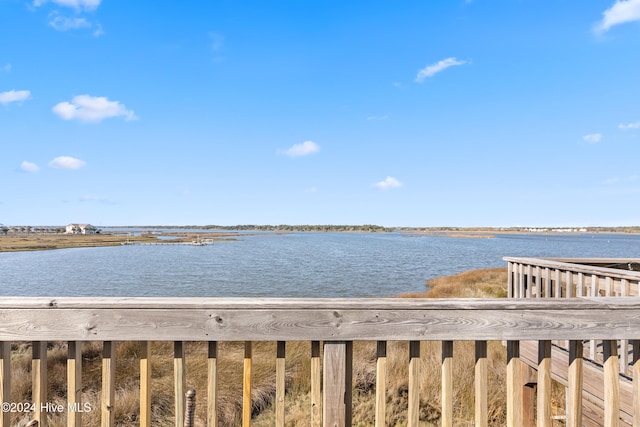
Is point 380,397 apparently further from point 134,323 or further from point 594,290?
point 594,290

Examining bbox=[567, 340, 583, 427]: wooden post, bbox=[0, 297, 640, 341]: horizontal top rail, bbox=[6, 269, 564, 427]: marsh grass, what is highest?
bbox=[0, 297, 640, 341]: horizontal top rail

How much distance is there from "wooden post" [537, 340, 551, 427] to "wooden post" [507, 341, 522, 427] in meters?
0.09

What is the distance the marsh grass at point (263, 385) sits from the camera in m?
4.40

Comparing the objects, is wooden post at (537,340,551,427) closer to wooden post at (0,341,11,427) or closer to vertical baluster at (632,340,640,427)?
vertical baluster at (632,340,640,427)

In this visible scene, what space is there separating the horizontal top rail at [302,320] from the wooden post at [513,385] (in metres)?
Answer: 0.10

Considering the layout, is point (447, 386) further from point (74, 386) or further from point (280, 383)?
point (74, 386)

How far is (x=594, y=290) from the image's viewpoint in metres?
4.19

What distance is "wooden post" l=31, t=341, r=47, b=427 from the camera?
5.24 feet

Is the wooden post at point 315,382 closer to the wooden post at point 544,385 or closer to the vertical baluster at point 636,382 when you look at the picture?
the wooden post at point 544,385

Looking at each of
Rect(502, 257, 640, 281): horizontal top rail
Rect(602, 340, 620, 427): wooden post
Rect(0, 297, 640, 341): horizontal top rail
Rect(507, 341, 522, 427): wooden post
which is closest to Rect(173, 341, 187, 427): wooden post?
Rect(0, 297, 640, 341): horizontal top rail

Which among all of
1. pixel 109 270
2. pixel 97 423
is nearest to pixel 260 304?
pixel 97 423

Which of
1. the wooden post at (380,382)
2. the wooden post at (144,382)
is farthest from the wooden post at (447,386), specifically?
the wooden post at (144,382)

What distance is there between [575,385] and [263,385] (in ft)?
15.8

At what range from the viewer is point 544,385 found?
169cm
